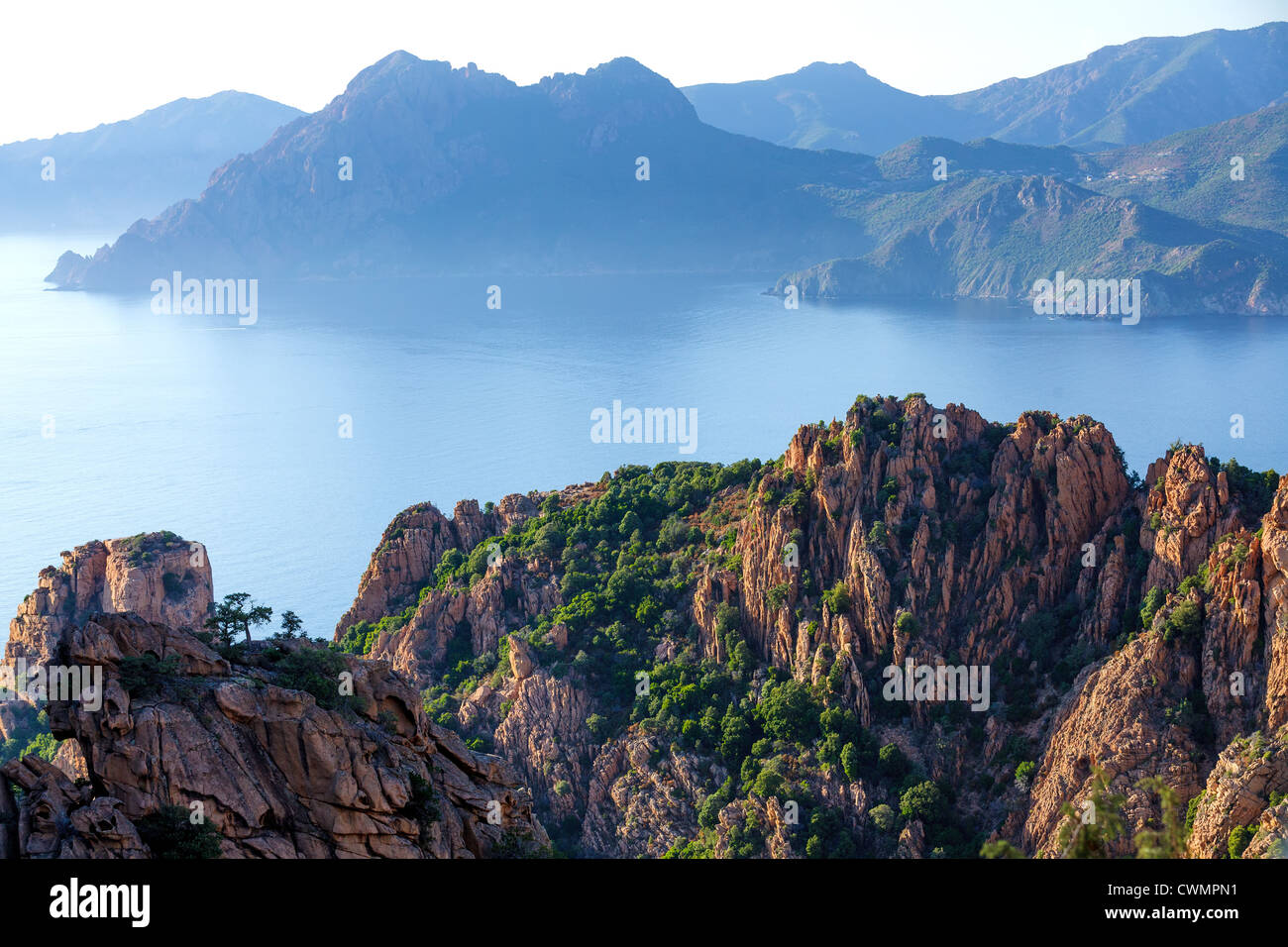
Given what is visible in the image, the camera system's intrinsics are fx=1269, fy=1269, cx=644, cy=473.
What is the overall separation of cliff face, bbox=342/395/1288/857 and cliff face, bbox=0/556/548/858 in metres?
23.5

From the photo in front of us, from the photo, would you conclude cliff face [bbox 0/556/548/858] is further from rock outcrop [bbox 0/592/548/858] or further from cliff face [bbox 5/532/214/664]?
cliff face [bbox 5/532/214/664]

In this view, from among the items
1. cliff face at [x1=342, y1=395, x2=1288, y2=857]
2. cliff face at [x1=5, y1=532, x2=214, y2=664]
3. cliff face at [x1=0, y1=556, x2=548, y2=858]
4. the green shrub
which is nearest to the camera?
the green shrub

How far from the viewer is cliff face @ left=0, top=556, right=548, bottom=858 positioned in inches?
1029

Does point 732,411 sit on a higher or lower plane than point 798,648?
higher

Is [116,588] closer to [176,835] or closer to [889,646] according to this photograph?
[889,646]

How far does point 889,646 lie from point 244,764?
117 feet

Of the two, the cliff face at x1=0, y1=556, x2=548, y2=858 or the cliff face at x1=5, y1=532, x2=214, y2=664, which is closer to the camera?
the cliff face at x1=0, y1=556, x2=548, y2=858

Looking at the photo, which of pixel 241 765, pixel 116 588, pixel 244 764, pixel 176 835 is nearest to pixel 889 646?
pixel 244 764

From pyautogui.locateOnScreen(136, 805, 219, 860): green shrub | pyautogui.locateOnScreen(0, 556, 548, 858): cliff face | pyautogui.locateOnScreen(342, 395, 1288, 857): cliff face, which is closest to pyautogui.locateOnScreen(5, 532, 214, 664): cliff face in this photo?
pyautogui.locateOnScreen(342, 395, 1288, 857): cliff face

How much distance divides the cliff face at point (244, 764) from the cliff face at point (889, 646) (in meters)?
23.5
